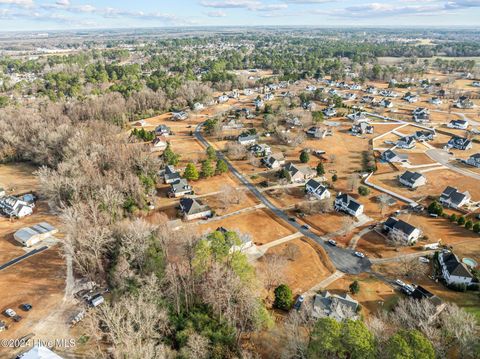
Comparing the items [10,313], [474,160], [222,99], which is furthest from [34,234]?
[222,99]

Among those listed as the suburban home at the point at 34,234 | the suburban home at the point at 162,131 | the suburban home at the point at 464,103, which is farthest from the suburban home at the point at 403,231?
the suburban home at the point at 464,103

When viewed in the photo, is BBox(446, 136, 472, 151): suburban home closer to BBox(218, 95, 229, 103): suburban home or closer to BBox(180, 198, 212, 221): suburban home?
BBox(180, 198, 212, 221): suburban home

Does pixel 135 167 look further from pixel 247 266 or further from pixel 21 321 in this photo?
pixel 247 266

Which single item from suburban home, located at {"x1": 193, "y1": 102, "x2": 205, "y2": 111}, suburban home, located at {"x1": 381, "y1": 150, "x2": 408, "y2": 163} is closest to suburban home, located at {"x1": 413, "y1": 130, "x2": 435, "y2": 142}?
suburban home, located at {"x1": 381, "y1": 150, "x2": 408, "y2": 163}

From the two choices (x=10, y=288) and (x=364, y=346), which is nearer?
(x=364, y=346)

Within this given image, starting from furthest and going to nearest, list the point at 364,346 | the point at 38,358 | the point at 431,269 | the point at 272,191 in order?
1. the point at 272,191
2. the point at 431,269
3. the point at 38,358
4. the point at 364,346

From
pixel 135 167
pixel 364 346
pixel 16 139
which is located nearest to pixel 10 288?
pixel 135 167

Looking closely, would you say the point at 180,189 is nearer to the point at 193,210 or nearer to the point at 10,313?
the point at 193,210
